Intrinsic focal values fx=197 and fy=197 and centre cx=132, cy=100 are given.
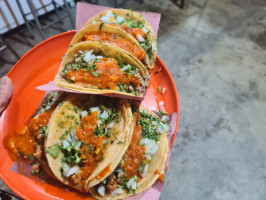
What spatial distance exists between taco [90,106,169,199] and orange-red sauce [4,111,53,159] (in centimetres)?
87

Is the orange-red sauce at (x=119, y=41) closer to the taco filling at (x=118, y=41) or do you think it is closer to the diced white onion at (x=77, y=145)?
the taco filling at (x=118, y=41)

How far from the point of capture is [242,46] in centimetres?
429

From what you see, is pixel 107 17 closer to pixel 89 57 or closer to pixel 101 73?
pixel 89 57

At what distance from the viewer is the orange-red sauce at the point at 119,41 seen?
2.31 m

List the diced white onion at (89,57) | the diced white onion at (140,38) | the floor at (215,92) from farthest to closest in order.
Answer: the floor at (215,92) < the diced white onion at (140,38) < the diced white onion at (89,57)

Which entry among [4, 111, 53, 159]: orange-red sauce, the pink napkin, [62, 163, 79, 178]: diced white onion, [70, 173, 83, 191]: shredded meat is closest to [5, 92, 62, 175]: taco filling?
[4, 111, 53, 159]: orange-red sauce

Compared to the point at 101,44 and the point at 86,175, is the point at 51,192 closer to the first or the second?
the point at 86,175

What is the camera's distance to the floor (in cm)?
300

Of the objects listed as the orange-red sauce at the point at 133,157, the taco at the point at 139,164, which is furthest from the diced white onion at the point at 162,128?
the orange-red sauce at the point at 133,157

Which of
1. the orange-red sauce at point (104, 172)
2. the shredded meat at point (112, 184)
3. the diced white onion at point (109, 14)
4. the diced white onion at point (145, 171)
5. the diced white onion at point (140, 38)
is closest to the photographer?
the orange-red sauce at point (104, 172)

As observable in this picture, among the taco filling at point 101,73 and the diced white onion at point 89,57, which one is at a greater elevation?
the diced white onion at point 89,57

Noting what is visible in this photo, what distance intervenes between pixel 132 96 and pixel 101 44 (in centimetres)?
67

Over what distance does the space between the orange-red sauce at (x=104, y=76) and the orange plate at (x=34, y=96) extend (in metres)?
0.59

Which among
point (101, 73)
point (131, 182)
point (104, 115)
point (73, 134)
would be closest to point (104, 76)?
point (101, 73)
